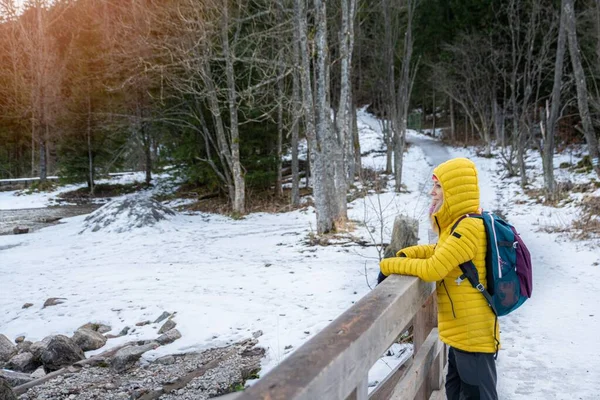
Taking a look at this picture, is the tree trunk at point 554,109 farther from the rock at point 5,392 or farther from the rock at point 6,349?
the rock at point 5,392

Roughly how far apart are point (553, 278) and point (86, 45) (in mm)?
32197

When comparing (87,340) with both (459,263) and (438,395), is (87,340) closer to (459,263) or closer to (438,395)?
(438,395)

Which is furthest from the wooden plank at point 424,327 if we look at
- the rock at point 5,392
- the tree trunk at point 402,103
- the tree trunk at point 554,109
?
the tree trunk at point 402,103

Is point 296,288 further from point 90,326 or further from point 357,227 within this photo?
point 357,227

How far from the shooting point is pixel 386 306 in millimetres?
1780

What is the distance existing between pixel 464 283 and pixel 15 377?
501 cm

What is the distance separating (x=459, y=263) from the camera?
231cm

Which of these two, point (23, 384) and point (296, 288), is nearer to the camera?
point (23, 384)

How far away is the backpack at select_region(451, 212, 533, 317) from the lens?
7.75 ft

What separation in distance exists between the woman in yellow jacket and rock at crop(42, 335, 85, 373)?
4611mm

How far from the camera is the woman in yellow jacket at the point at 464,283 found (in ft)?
7.76

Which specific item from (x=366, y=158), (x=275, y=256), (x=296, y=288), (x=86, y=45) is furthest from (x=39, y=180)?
(x=296, y=288)

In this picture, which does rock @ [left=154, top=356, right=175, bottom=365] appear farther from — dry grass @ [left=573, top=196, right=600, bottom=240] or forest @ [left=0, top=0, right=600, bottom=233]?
dry grass @ [left=573, top=196, right=600, bottom=240]

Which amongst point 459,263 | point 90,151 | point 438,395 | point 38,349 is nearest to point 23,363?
point 38,349
